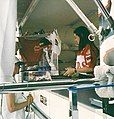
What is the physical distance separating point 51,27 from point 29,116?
2.07 m

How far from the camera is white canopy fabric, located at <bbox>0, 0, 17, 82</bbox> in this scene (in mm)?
966

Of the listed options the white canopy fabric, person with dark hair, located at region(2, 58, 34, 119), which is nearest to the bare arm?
person with dark hair, located at region(2, 58, 34, 119)

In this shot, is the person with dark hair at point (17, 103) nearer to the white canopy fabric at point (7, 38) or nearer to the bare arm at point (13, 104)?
the bare arm at point (13, 104)

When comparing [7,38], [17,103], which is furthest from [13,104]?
[7,38]

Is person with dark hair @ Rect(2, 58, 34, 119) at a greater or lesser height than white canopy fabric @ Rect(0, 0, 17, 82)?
lesser

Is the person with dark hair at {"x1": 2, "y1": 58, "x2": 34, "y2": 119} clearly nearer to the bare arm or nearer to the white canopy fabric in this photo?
the bare arm

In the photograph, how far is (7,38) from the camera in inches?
39.9

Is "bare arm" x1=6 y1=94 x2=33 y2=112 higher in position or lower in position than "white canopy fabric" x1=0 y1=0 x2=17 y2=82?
lower

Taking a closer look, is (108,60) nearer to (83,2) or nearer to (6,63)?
(6,63)

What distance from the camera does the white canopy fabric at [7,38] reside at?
3.17 ft

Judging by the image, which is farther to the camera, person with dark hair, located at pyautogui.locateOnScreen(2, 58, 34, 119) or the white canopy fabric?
person with dark hair, located at pyautogui.locateOnScreen(2, 58, 34, 119)

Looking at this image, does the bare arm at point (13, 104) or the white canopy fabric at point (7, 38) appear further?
the bare arm at point (13, 104)

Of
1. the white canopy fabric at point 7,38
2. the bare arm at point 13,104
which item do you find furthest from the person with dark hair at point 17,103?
the white canopy fabric at point 7,38

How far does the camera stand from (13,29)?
1034mm
